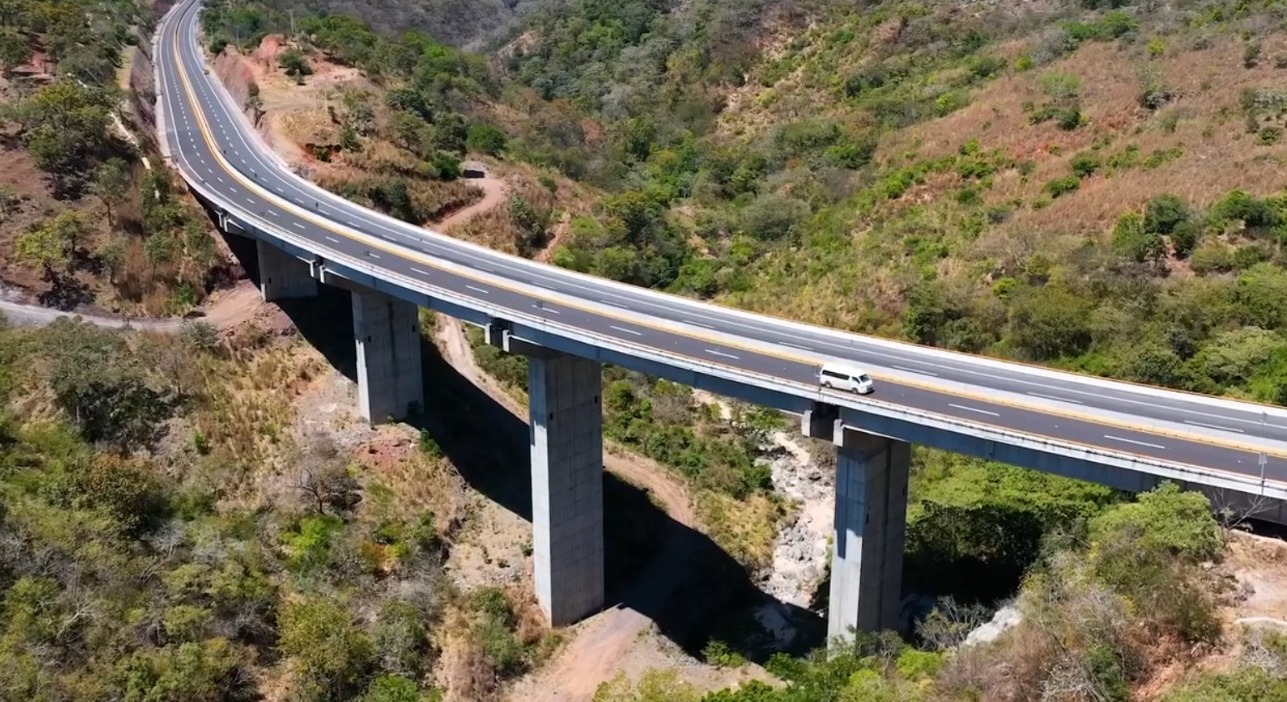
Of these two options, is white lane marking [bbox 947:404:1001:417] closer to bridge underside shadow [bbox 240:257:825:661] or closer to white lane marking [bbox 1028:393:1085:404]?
white lane marking [bbox 1028:393:1085:404]

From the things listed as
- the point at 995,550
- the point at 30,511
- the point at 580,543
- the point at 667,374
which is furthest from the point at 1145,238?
the point at 30,511

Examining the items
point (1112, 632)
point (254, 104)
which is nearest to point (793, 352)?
point (1112, 632)

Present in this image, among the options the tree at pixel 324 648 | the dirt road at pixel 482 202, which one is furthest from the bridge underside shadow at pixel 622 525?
the dirt road at pixel 482 202

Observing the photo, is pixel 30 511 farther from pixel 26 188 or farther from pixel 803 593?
pixel 803 593

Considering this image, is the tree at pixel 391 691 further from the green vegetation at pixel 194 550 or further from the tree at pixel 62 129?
the tree at pixel 62 129

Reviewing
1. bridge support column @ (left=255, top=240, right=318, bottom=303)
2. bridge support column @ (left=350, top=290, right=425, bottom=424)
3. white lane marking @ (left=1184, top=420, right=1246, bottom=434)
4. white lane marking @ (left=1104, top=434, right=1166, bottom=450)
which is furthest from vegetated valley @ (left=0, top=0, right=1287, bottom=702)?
white lane marking @ (left=1184, top=420, right=1246, bottom=434)

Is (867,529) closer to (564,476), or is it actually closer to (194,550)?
(564,476)
